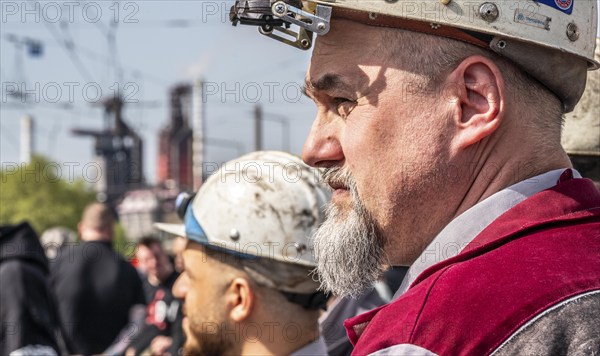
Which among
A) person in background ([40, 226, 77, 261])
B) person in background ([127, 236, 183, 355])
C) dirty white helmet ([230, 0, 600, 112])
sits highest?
dirty white helmet ([230, 0, 600, 112])

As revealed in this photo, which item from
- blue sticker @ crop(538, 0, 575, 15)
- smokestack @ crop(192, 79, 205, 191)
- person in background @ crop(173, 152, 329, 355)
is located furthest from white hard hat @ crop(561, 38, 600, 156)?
smokestack @ crop(192, 79, 205, 191)

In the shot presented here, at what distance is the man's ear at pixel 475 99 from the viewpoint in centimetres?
189

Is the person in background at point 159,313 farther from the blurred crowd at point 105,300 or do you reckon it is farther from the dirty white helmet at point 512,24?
the dirty white helmet at point 512,24

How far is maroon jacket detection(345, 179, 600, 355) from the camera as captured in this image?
1506mm

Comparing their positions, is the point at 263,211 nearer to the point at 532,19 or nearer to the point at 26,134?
the point at 532,19

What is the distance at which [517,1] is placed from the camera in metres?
1.91

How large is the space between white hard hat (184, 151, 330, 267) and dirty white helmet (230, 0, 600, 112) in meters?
1.57

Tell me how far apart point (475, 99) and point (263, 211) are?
183cm

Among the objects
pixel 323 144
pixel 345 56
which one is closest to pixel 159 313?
pixel 323 144

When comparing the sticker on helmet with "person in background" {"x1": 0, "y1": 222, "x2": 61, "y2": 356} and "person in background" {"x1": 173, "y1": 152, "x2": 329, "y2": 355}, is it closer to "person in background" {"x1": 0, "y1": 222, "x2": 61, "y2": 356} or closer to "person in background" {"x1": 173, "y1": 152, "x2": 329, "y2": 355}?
"person in background" {"x1": 173, "y1": 152, "x2": 329, "y2": 355}

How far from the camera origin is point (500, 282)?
1.56 metres

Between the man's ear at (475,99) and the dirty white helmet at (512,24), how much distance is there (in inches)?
2.0

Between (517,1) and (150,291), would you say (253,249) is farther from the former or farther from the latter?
(150,291)

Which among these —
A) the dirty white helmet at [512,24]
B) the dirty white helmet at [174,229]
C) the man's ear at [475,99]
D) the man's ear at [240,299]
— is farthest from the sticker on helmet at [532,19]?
the dirty white helmet at [174,229]
